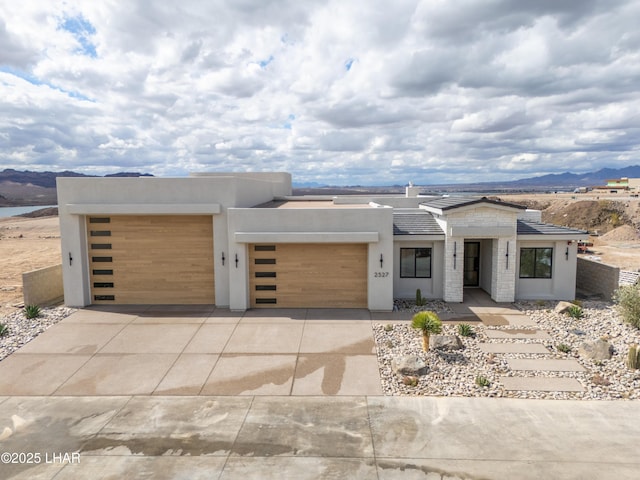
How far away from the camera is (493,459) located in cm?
681

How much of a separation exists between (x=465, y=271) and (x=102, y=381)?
14.3 m

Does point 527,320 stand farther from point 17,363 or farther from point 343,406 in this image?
point 17,363

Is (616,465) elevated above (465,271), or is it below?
below

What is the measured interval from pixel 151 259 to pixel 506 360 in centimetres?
1230

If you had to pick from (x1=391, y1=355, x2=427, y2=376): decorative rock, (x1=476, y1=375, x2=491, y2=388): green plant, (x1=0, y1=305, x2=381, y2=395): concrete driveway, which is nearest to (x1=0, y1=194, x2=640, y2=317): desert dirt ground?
(x1=0, y1=305, x2=381, y2=395): concrete driveway

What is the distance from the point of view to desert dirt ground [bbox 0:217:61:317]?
17764 millimetres

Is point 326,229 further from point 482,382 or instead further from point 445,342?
point 482,382

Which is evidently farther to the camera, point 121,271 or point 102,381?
point 121,271

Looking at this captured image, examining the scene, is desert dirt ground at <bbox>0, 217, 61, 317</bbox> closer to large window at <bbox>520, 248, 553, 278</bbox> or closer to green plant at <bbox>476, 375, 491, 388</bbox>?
green plant at <bbox>476, 375, 491, 388</bbox>

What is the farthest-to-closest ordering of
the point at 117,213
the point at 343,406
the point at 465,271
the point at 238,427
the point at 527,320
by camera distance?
the point at 465,271 → the point at 117,213 → the point at 527,320 → the point at 343,406 → the point at 238,427

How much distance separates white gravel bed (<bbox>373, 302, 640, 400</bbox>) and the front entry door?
12.9ft

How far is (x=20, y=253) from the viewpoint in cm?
3136

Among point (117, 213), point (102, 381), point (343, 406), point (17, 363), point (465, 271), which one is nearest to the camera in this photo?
point (343, 406)

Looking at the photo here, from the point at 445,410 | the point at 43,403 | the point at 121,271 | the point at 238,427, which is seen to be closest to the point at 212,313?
the point at 121,271
